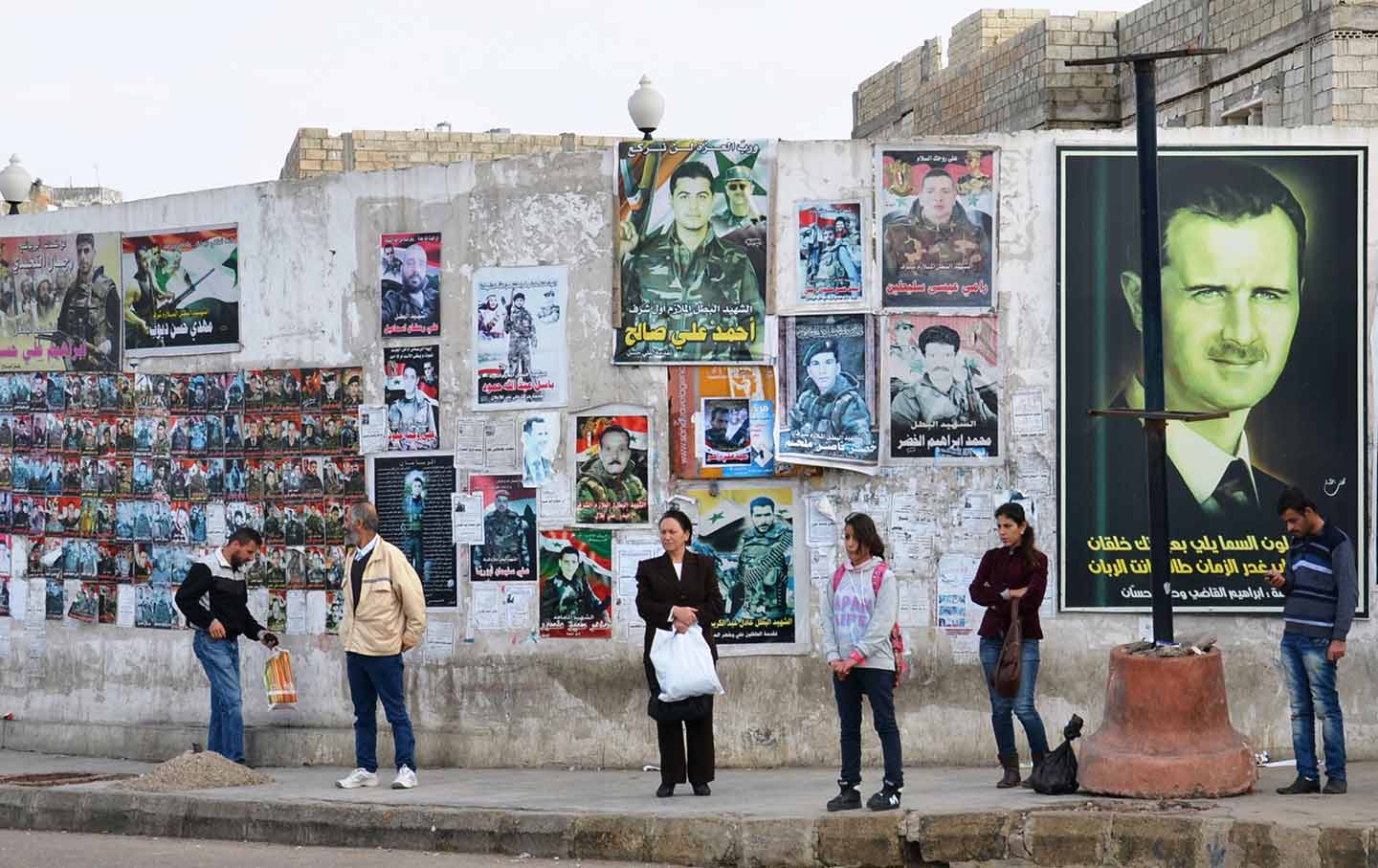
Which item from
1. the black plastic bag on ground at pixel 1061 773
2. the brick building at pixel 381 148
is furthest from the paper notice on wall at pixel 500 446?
the brick building at pixel 381 148

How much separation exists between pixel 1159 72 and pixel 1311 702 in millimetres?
18001

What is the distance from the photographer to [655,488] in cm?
1177

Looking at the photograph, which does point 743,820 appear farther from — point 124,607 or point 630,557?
point 124,607

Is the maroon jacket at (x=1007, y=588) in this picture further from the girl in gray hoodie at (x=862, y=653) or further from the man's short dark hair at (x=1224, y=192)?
the man's short dark hair at (x=1224, y=192)

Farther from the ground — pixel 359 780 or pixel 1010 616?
pixel 1010 616

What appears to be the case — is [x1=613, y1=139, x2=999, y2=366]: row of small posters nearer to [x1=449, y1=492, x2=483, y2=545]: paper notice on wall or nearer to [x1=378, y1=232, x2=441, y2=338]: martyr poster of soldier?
[x1=378, y1=232, x2=441, y2=338]: martyr poster of soldier

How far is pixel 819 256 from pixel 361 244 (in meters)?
3.01

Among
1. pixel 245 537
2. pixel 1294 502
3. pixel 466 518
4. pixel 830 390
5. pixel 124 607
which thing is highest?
pixel 830 390

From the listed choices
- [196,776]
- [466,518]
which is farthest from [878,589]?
[196,776]

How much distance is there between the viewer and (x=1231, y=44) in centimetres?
2348

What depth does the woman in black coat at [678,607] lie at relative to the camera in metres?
10.3

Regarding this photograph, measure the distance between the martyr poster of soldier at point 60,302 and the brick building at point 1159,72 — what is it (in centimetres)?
1376

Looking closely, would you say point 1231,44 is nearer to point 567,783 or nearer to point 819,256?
point 819,256

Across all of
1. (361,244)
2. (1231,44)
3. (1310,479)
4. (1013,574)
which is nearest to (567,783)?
(1013,574)
